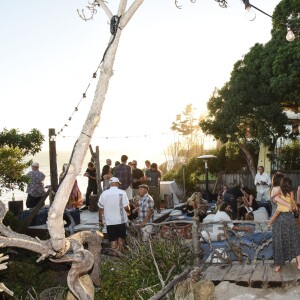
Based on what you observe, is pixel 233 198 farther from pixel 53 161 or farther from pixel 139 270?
pixel 139 270

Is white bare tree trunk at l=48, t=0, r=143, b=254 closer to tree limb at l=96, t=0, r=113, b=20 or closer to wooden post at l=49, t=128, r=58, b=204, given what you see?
tree limb at l=96, t=0, r=113, b=20

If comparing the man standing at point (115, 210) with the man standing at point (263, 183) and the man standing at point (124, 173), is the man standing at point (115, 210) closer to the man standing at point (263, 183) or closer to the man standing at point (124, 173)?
the man standing at point (124, 173)

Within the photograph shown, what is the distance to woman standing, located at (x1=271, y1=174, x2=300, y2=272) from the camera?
279 inches

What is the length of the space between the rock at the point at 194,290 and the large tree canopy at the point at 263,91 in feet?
35.8

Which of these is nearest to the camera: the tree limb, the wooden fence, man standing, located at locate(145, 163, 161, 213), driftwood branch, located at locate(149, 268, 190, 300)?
the tree limb

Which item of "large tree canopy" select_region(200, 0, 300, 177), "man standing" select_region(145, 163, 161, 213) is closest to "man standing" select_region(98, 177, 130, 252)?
"man standing" select_region(145, 163, 161, 213)

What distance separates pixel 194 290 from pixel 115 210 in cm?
294

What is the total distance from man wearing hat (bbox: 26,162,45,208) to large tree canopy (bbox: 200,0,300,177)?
26.3ft

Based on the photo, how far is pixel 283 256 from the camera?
7.10 metres

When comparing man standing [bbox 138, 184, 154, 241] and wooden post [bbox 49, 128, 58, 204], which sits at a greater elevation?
wooden post [bbox 49, 128, 58, 204]

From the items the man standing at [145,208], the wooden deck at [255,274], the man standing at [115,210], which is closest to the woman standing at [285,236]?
the wooden deck at [255,274]

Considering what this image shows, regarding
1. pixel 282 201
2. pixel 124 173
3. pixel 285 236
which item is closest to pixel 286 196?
pixel 282 201

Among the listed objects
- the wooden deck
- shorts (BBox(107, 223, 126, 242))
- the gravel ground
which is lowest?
the gravel ground

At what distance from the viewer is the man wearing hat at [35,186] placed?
13.1 m
